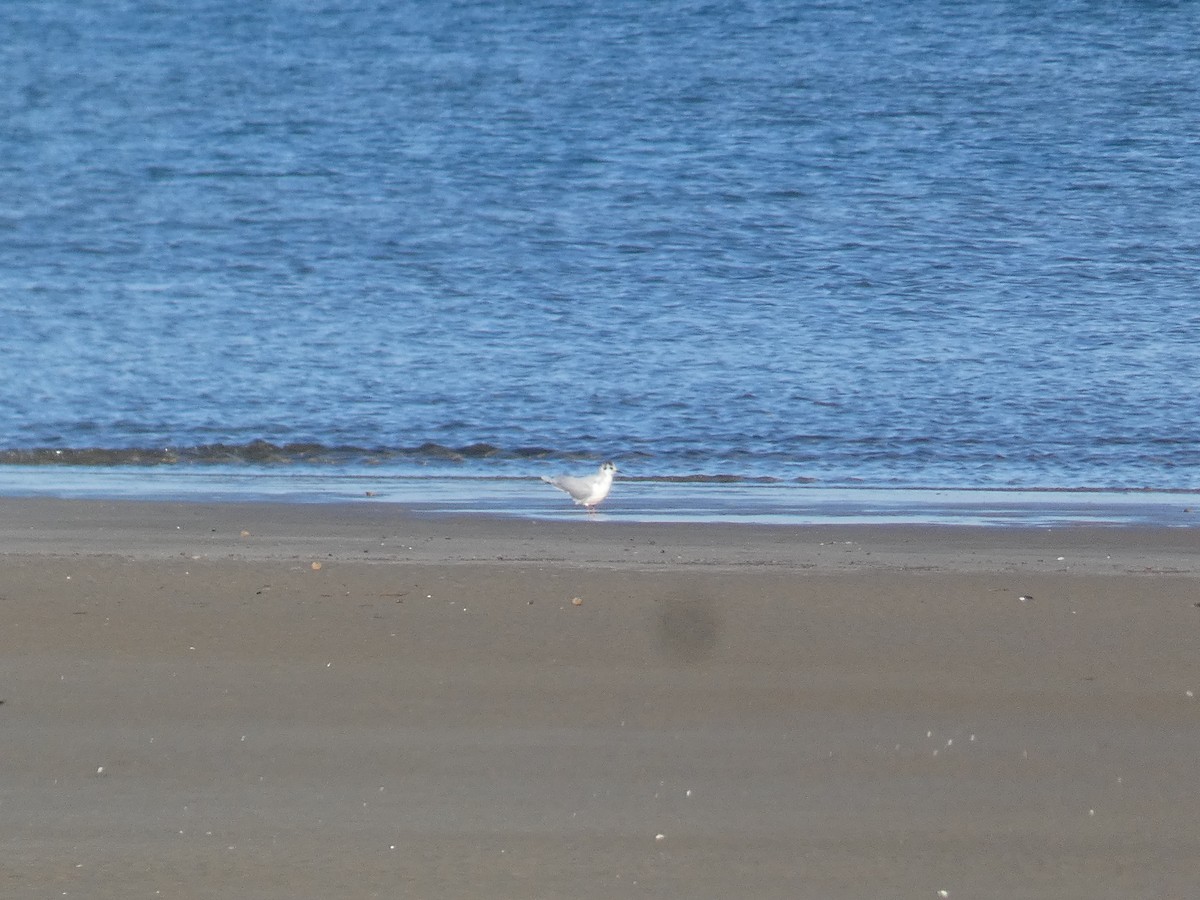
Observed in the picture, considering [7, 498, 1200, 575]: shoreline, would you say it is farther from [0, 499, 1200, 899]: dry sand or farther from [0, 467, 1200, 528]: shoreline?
[0, 467, 1200, 528]: shoreline

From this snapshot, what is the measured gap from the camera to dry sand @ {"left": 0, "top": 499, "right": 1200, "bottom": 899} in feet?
11.8

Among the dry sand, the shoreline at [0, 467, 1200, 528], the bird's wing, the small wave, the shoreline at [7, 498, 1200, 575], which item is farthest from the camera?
the small wave

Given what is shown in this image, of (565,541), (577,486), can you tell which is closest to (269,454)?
(577,486)

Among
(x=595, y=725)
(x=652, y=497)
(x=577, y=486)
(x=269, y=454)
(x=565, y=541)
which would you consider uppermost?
(x=595, y=725)

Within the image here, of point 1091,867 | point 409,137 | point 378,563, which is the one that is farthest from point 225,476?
point 409,137

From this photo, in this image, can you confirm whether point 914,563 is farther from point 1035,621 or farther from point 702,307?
point 702,307

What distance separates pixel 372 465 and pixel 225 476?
1208 millimetres

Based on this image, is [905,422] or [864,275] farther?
[864,275]

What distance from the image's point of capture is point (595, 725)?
4.52 meters

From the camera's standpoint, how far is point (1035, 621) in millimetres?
5723

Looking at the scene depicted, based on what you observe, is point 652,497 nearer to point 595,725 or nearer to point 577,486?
point 577,486

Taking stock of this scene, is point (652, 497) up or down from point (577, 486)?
down

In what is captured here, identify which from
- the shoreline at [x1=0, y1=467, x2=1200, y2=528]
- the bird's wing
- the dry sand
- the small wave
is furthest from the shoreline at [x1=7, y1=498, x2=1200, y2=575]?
the small wave

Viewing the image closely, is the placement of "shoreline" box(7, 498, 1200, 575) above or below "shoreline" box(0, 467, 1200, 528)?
above
